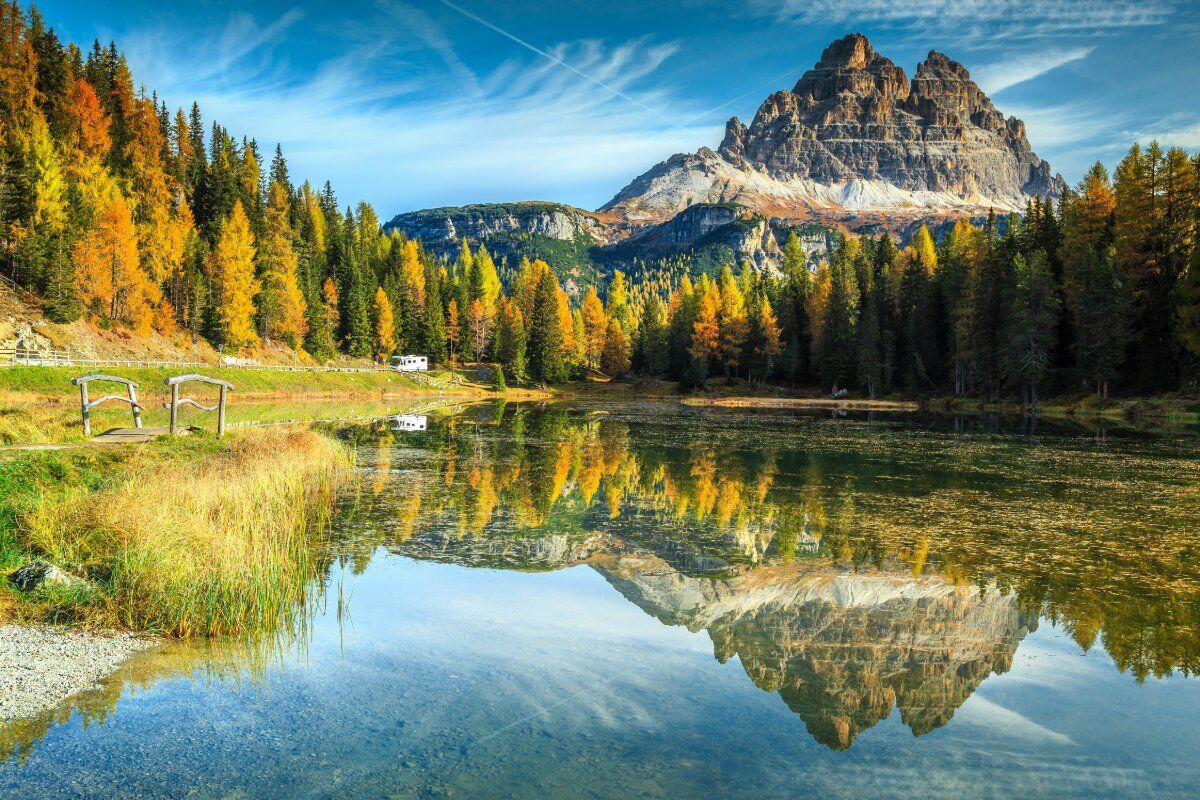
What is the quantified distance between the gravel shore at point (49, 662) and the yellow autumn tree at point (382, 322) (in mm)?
94429

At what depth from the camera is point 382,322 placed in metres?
101

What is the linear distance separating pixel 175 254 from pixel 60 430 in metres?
54.7

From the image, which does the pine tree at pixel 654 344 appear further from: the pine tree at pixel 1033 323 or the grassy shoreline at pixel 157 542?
the grassy shoreline at pixel 157 542

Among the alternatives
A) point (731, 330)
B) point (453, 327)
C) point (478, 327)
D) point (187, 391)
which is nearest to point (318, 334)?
point (453, 327)

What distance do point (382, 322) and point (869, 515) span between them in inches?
3558

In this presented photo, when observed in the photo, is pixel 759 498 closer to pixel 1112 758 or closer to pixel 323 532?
pixel 323 532

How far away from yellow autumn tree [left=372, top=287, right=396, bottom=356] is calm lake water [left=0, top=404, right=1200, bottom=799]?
84.0m

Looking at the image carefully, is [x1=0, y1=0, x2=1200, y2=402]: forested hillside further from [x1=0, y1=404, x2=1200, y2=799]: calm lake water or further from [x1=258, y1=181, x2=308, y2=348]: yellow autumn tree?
[x1=0, y1=404, x2=1200, y2=799]: calm lake water

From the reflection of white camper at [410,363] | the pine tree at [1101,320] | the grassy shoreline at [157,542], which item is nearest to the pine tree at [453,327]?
the reflection of white camper at [410,363]

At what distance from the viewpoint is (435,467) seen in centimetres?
2792

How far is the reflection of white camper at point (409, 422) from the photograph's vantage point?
45225 mm

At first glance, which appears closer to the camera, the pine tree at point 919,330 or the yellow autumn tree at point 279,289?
the yellow autumn tree at point 279,289

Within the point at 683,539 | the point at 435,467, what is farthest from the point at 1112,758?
the point at 435,467

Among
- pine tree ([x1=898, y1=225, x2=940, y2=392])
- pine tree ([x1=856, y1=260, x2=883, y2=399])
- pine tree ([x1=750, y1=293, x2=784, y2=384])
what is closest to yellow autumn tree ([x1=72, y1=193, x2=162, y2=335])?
pine tree ([x1=750, y1=293, x2=784, y2=384])
